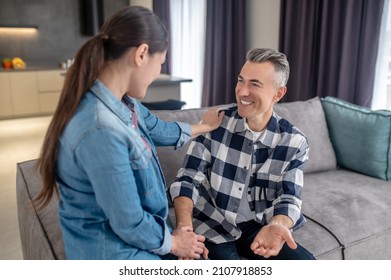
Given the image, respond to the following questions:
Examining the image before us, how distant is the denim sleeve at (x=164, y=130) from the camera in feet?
4.15

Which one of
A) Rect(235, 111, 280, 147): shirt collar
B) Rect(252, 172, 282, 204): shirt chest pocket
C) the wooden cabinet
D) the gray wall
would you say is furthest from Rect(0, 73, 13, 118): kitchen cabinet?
Rect(252, 172, 282, 204): shirt chest pocket

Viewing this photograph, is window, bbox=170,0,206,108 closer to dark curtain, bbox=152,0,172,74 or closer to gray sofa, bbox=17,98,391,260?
dark curtain, bbox=152,0,172,74

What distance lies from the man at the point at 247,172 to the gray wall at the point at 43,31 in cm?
485

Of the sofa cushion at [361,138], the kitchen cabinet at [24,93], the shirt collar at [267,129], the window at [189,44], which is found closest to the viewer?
the shirt collar at [267,129]

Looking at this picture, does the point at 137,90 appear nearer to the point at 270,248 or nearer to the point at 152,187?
the point at 152,187

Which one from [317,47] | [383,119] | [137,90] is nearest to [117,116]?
[137,90]

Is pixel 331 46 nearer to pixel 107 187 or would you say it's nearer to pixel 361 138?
pixel 361 138

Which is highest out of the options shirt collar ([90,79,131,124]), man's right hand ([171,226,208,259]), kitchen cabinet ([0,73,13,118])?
shirt collar ([90,79,131,124])

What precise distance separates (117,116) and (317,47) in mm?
2726

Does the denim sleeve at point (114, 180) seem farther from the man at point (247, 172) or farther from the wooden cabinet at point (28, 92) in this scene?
the wooden cabinet at point (28, 92)

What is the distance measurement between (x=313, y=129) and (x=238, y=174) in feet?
2.94

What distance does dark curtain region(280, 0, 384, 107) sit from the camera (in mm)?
2787

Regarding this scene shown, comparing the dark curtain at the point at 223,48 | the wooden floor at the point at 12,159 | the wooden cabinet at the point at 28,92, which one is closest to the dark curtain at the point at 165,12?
the dark curtain at the point at 223,48

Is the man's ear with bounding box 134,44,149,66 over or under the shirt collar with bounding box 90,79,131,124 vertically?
over
